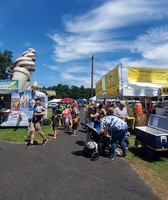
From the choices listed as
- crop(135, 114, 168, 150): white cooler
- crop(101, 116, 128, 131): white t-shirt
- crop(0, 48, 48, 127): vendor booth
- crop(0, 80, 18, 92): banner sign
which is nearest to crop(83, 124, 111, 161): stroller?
crop(101, 116, 128, 131): white t-shirt

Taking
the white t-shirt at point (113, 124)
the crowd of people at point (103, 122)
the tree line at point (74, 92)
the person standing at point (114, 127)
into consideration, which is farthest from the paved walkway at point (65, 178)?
the tree line at point (74, 92)

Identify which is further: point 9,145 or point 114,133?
point 9,145

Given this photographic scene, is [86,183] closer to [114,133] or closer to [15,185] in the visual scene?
[15,185]

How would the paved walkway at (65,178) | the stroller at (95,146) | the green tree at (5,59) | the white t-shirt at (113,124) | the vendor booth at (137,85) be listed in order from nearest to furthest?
the paved walkway at (65,178)
the white t-shirt at (113,124)
the stroller at (95,146)
the vendor booth at (137,85)
the green tree at (5,59)

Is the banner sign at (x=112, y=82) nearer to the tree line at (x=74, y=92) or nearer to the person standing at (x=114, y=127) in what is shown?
the person standing at (x=114, y=127)

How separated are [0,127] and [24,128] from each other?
5.20 feet

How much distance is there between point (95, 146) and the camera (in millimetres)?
7316

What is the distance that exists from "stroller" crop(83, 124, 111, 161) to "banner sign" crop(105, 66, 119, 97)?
4795 mm

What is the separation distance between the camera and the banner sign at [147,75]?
43.1 ft

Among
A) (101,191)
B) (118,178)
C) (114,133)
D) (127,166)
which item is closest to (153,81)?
(114,133)

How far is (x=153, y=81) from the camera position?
13.6 metres

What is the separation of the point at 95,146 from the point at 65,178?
6.95ft

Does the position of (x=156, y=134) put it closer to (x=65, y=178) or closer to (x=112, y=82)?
(x=65, y=178)

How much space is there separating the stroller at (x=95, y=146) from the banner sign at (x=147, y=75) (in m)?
5.84
